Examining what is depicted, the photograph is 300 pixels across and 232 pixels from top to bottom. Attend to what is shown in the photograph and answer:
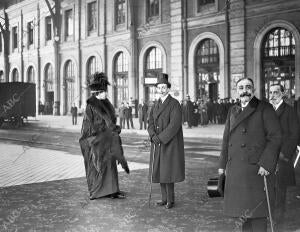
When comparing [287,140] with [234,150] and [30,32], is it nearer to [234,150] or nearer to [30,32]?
[234,150]

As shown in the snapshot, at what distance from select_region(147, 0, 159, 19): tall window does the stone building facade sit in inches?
2.7

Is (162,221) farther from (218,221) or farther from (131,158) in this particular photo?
(131,158)

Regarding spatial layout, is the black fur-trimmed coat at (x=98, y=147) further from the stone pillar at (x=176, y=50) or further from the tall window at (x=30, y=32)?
the tall window at (x=30, y=32)

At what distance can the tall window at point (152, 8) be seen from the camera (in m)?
29.4

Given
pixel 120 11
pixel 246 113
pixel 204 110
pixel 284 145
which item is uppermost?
pixel 120 11

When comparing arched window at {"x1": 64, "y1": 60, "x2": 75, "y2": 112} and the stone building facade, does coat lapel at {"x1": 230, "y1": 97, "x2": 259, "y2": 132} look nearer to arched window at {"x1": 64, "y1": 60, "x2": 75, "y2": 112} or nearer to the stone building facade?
the stone building facade

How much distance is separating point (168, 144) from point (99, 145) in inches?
47.4

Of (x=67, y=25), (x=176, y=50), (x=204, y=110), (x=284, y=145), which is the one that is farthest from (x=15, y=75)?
(x=284, y=145)

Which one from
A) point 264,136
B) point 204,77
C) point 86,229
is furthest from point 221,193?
point 204,77

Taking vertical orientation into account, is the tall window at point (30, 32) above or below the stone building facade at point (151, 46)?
above

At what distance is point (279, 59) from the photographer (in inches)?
883

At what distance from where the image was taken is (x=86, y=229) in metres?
4.95

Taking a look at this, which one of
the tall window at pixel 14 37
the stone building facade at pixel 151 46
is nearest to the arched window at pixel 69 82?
the stone building facade at pixel 151 46

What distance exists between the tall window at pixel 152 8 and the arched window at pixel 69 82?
1040 centimetres
